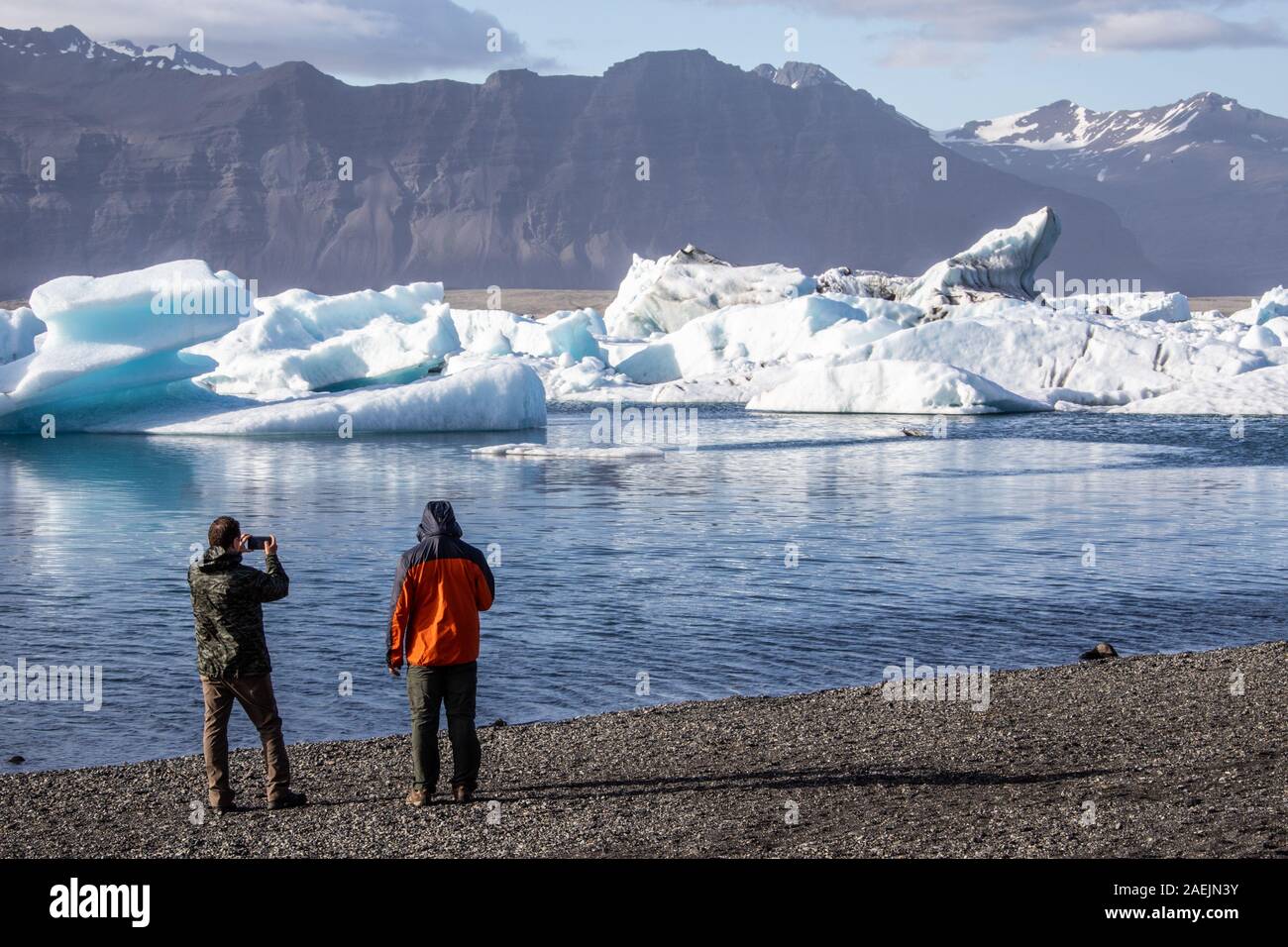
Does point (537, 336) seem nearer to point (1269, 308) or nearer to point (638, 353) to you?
point (638, 353)

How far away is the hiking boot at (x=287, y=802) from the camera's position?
6969mm

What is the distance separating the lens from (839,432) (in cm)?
3378

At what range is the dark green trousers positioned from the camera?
22.6ft

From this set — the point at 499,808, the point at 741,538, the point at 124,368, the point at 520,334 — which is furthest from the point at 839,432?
the point at 499,808

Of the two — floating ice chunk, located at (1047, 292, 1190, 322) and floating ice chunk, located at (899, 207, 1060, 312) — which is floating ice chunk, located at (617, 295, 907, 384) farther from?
floating ice chunk, located at (1047, 292, 1190, 322)

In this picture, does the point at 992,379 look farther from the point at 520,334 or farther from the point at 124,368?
the point at 124,368

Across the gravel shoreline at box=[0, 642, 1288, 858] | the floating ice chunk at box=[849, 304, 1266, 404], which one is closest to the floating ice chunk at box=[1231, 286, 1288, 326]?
the floating ice chunk at box=[849, 304, 1266, 404]

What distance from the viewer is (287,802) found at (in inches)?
275

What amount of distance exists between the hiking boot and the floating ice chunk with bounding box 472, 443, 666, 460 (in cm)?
1985

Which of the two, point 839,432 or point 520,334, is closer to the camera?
point 839,432

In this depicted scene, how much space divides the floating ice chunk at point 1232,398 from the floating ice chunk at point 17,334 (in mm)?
25313

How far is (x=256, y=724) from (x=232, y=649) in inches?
14.0

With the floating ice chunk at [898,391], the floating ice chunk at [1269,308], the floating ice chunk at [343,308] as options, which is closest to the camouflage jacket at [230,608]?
the floating ice chunk at [898,391]
